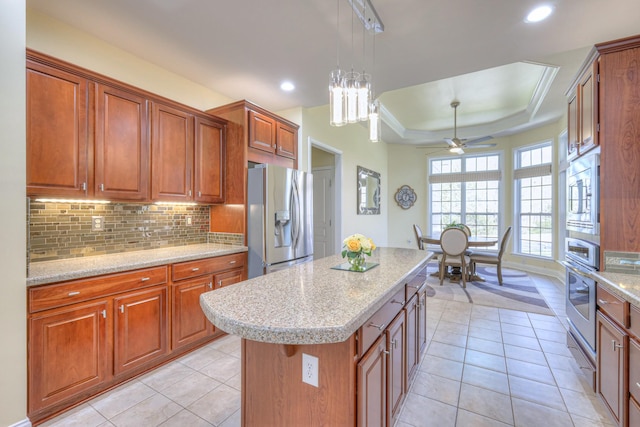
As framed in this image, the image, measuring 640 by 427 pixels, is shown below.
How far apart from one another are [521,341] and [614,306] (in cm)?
143

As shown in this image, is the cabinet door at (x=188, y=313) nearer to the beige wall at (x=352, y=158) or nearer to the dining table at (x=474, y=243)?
the beige wall at (x=352, y=158)

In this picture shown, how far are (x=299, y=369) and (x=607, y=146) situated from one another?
2.35 meters

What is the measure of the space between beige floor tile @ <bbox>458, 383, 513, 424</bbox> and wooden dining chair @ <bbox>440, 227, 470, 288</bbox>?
2805 millimetres

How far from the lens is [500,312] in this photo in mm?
3572

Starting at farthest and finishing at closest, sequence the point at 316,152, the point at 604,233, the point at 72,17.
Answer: the point at 316,152 → the point at 72,17 → the point at 604,233

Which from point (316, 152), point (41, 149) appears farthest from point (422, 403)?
point (316, 152)

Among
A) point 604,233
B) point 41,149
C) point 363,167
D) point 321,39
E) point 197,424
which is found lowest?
point 197,424

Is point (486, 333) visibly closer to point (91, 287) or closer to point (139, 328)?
point (139, 328)

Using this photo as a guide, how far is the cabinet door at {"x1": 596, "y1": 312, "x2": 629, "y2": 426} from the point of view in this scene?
4.92 ft

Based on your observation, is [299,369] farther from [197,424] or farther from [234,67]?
[234,67]

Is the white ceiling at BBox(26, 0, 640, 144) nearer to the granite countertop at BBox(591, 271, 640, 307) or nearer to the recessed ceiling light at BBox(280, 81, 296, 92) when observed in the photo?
the recessed ceiling light at BBox(280, 81, 296, 92)

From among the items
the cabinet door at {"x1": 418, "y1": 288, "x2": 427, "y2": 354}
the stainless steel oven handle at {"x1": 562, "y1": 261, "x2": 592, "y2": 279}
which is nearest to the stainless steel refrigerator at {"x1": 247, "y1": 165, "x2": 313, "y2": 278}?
the cabinet door at {"x1": 418, "y1": 288, "x2": 427, "y2": 354}

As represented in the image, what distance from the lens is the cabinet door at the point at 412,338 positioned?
191 centimetres

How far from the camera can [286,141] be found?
12.1 ft
